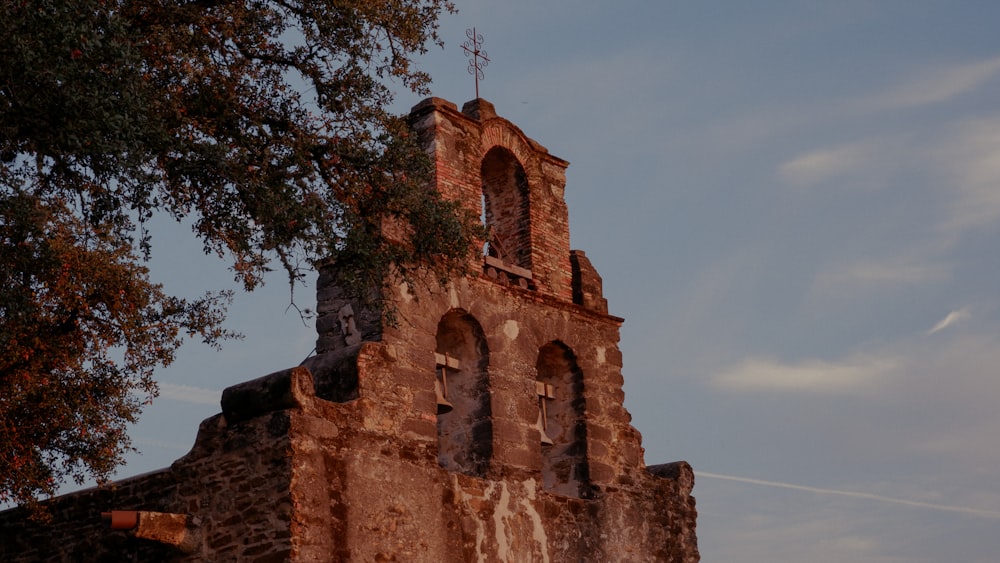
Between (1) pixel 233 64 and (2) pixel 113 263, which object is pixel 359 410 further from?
(1) pixel 233 64

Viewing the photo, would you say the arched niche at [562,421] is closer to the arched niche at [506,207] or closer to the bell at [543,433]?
the bell at [543,433]

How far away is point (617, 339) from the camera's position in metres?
15.5

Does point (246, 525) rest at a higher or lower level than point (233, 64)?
lower

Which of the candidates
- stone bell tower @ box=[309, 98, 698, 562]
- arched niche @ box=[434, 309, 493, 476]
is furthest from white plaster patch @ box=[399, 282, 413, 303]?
arched niche @ box=[434, 309, 493, 476]

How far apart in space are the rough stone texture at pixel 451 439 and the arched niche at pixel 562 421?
2 cm

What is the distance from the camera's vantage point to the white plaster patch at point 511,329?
45.6 feet

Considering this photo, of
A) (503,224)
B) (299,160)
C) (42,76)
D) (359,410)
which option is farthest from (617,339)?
(42,76)

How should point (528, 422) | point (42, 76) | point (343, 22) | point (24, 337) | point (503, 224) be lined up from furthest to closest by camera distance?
point (503, 224) → point (528, 422) → point (343, 22) → point (24, 337) → point (42, 76)

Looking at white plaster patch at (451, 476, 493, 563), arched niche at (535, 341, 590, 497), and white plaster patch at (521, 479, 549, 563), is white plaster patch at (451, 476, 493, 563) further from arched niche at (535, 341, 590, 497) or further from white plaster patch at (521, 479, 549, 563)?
arched niche at (535, 341, 590, 497)

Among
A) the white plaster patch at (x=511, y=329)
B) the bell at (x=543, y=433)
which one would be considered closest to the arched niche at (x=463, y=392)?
the white plaster patch at (x=511, y=329)

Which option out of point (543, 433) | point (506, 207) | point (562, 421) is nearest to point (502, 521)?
point (543, 433)

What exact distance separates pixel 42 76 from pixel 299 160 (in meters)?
2.50

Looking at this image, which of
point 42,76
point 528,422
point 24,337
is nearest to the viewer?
point 42,76

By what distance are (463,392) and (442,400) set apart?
35 centimetres
